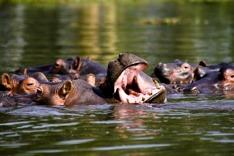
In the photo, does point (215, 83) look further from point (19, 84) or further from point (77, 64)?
point (19, 84)

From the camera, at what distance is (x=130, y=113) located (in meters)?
9.73

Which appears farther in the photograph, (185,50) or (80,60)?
(185,50)

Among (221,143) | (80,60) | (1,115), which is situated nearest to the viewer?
(221,143)

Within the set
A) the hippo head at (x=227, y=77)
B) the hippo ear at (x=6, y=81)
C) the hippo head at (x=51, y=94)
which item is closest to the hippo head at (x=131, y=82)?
the hippo head at (x=51, y=94)

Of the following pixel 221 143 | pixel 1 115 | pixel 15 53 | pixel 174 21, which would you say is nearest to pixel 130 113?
pixel 1 115

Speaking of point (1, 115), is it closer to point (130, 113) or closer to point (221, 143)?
point (130, 113)

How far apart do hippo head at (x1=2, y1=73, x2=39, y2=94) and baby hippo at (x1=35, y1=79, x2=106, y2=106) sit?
0.97 ft

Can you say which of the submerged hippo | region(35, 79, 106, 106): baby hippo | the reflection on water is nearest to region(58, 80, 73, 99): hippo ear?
region(35, 79, 106, 106): baby hippo

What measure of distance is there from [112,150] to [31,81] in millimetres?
3601

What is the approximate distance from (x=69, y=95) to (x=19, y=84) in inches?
36.9

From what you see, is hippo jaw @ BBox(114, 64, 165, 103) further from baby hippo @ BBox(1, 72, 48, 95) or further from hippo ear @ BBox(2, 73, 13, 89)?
hippo ear @ BBox(2, 73, 13, 89)

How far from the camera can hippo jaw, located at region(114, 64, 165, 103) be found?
10086 millimetres

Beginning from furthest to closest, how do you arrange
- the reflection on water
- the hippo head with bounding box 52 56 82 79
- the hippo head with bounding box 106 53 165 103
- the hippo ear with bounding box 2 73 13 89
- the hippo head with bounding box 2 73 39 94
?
the reflection on water → the hippo head with bounding box 52 56 82 79 → the hippo ear with bounding box 2 73 13 89 → the hippo head with bounding box 2 73 39 94 → the hippo head with bounding box 106 53 165 103

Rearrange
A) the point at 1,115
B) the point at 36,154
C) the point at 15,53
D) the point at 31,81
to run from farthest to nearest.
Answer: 1. the point at 15,53
2. the point at 31,81
3. the point at 1,115
4. the point at 36,154
